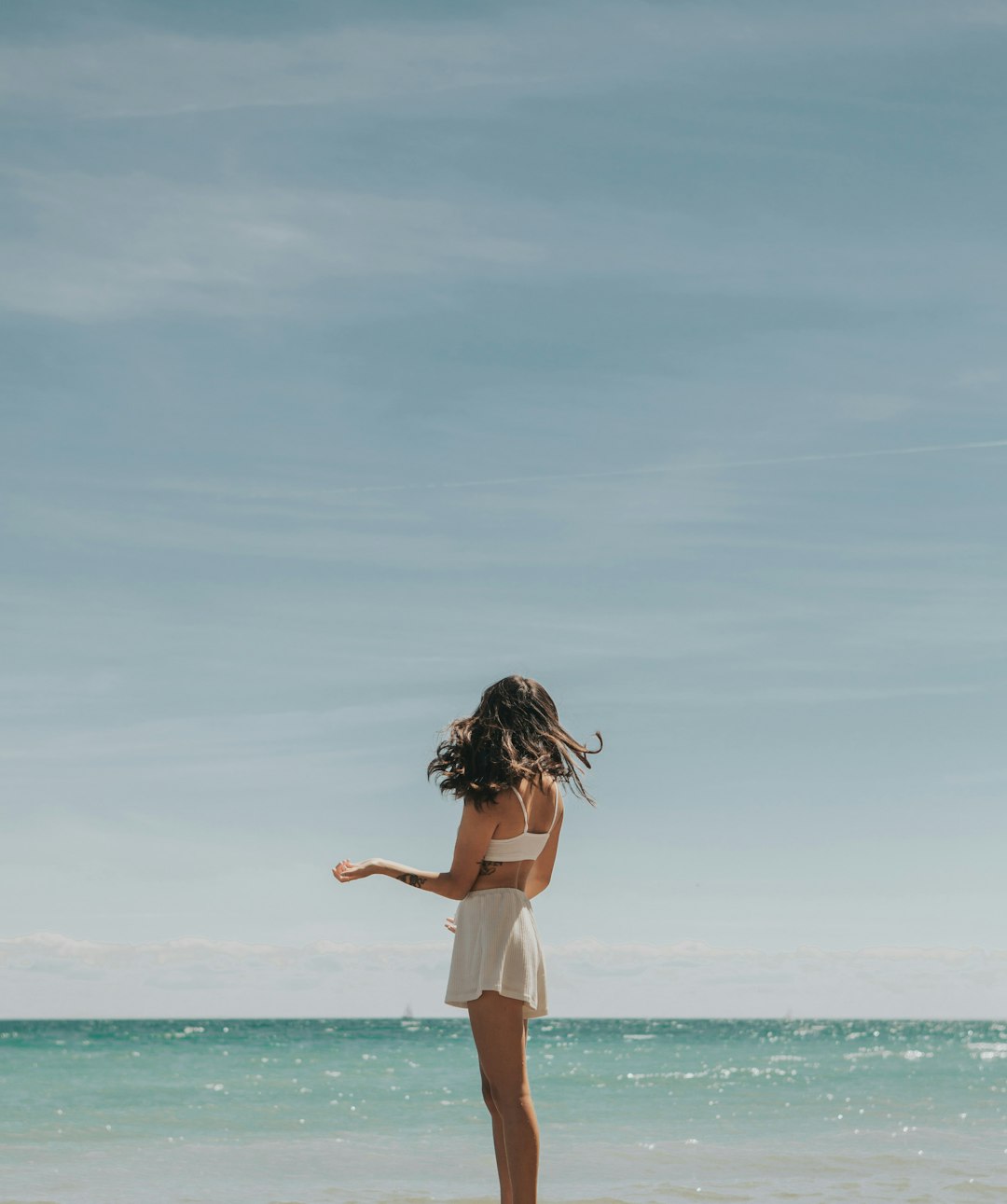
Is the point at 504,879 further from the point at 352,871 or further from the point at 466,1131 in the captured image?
the point at 466,1131

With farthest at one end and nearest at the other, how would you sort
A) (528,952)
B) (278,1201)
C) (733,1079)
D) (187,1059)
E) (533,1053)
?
1. (533,1053)
2. (187,1059)
3. (733,1079)
4. (278,1201)
5. (528,952)

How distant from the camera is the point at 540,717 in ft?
13.7

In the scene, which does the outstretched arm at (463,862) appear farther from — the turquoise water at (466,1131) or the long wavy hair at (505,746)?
the turquoise water at (466,1131)

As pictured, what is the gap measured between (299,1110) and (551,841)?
45.7 feet

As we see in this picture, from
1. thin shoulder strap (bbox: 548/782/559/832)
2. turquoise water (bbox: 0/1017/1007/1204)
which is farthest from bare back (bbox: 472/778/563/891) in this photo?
turquoise water (bbox: 0/1017/1007/1204)

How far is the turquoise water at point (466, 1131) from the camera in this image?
29.4 ft

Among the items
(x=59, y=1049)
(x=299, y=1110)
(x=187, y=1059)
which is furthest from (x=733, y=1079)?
(x=59, y=1049)

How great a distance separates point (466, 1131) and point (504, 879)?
1022cm

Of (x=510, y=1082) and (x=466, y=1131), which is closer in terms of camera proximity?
(x=510, y=1082)

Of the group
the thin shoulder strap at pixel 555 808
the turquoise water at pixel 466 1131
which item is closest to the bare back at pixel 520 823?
the thin shoulder strap at pixel 555 808

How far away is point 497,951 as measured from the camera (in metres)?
4.02

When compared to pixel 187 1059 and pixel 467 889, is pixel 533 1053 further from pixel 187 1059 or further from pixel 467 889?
pixel 467 889

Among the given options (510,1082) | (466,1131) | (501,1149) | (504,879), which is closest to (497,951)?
(504,879)

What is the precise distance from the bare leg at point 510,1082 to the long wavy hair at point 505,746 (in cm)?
62
